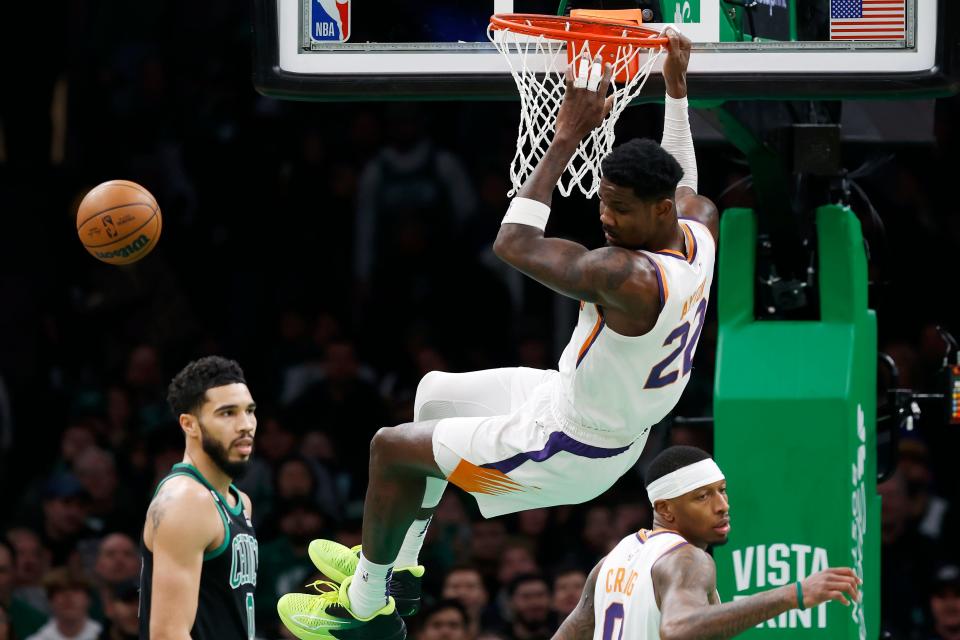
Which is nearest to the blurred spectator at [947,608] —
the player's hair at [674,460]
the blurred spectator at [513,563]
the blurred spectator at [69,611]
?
the blurred spectator at [513,563]

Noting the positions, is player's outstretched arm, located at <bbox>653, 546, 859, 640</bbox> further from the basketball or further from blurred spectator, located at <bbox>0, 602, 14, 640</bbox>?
blurred spectator, located at <bbox>0, 602, 14, 640</bbox>

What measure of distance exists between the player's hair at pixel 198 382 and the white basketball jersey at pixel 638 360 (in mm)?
1439

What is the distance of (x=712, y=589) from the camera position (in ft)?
17.4

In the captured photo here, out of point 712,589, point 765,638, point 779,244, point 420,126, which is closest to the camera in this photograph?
point 712,589

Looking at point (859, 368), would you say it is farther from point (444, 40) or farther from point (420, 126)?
point (420, 126)

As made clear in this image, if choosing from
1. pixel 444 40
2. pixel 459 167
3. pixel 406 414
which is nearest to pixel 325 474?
pixel 406 414

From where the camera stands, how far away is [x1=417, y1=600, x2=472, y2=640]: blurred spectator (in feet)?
27.9

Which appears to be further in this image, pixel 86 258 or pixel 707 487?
pixel 86 258

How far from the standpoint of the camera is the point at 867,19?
5586mm

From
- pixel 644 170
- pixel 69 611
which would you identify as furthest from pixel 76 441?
pixel 644 170

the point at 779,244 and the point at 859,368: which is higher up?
the point at 779,244

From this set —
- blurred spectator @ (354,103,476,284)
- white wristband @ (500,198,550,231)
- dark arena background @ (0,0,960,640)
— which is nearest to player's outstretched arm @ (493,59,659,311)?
white wristband @ (500,198,550,231)

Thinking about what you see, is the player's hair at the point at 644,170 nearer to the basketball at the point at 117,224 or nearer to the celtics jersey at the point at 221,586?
the celtics jersey at the point at 221,586

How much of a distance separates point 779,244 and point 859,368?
2.16 ft
